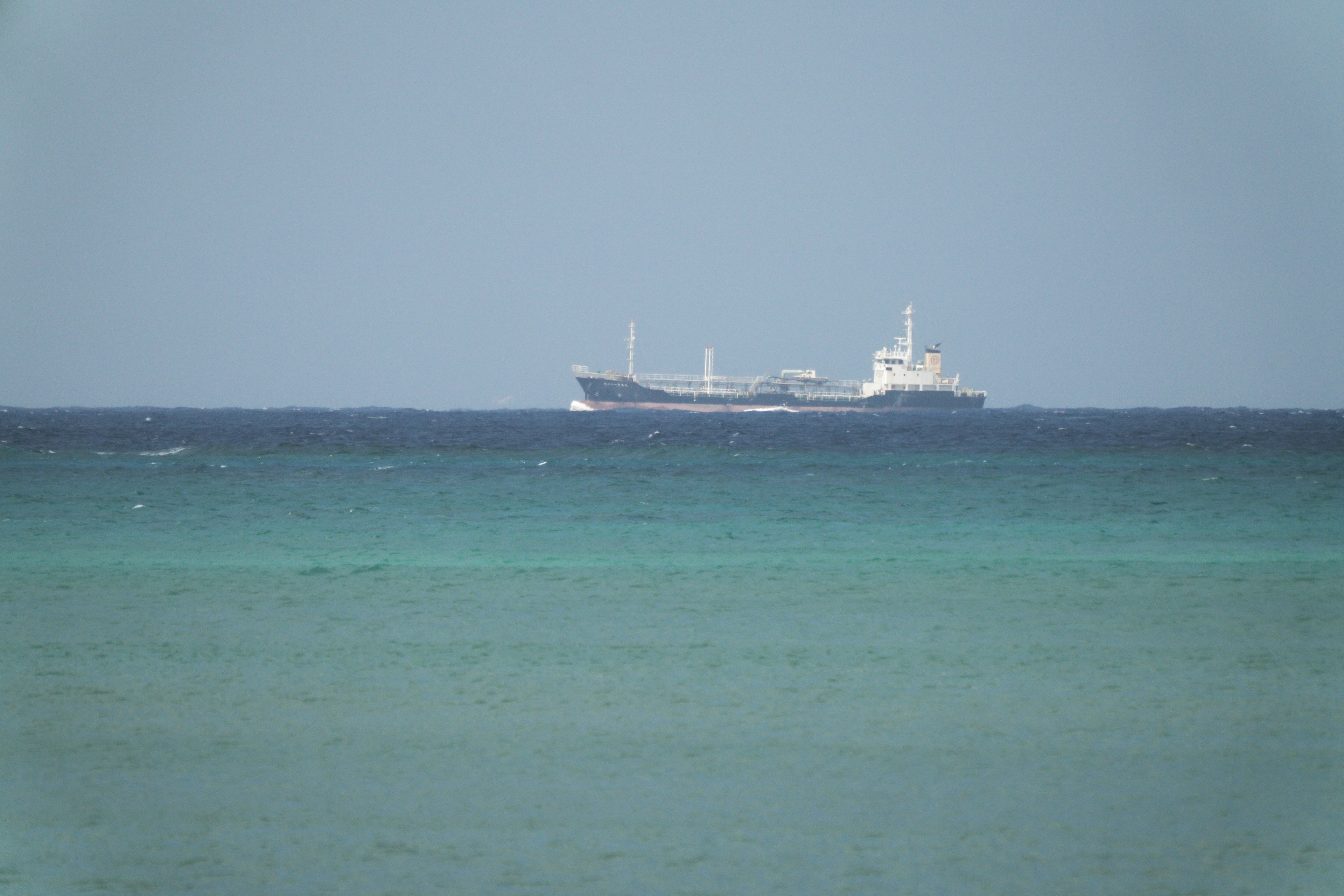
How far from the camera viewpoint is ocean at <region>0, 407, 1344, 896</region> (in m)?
4.86

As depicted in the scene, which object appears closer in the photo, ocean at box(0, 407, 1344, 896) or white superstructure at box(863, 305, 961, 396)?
ocean at box(0, 407, 1344, 896)

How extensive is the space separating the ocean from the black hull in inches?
3310

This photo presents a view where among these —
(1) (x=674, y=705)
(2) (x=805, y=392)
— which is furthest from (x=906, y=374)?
(1) (x=674, y=705)

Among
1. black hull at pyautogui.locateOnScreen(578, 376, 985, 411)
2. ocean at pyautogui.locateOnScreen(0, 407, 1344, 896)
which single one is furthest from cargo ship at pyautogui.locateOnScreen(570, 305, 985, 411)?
ocean at pyautogui.locateOnScreen(0, 407, 1344, 896)

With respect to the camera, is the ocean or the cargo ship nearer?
the ocean

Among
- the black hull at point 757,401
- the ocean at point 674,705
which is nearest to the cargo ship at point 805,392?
the black hull at point 757,401

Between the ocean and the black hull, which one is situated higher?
the black hull

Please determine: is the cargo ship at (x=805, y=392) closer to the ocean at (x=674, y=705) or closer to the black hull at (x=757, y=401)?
the black hull at (x=757, y=401)

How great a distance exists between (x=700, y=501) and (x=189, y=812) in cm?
1690

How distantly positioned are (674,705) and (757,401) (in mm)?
99345

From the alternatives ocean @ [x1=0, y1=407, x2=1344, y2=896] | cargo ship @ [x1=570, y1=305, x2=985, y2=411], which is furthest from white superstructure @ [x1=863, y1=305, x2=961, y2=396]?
ocean @ [x1=0, y1=407, x2=1344, y2=896]

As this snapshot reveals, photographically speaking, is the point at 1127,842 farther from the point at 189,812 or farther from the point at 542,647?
the point at 542,647

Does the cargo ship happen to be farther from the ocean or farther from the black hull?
the ocean

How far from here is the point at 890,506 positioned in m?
20.7
